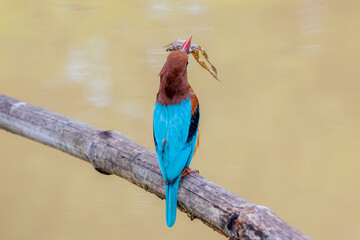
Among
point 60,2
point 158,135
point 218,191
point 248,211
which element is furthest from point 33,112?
point 60,2

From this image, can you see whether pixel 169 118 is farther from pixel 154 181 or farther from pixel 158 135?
pixel 154 181

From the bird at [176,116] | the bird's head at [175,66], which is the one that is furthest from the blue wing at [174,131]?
the bird's head at [175,66]

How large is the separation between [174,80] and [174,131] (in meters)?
0.18

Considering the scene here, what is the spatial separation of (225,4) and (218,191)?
6.50 feet

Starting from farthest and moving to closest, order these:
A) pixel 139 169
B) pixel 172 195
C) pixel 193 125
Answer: pixel 193 125 < pixel 139 169 < pixel 172 195

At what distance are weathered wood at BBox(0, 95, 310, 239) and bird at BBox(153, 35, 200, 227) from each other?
7cm

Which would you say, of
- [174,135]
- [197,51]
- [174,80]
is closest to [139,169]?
[174,135]

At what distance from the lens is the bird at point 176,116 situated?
186 centimetres

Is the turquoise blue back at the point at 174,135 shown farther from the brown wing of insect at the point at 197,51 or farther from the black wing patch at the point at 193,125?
the brown wing of insect at the point at 197,51

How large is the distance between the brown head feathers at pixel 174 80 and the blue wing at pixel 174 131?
0.08 ft

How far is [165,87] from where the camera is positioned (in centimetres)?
192

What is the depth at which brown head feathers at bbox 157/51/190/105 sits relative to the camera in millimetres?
1865

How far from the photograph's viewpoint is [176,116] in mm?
1916

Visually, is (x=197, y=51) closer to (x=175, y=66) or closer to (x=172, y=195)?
(x=175, y=66)
